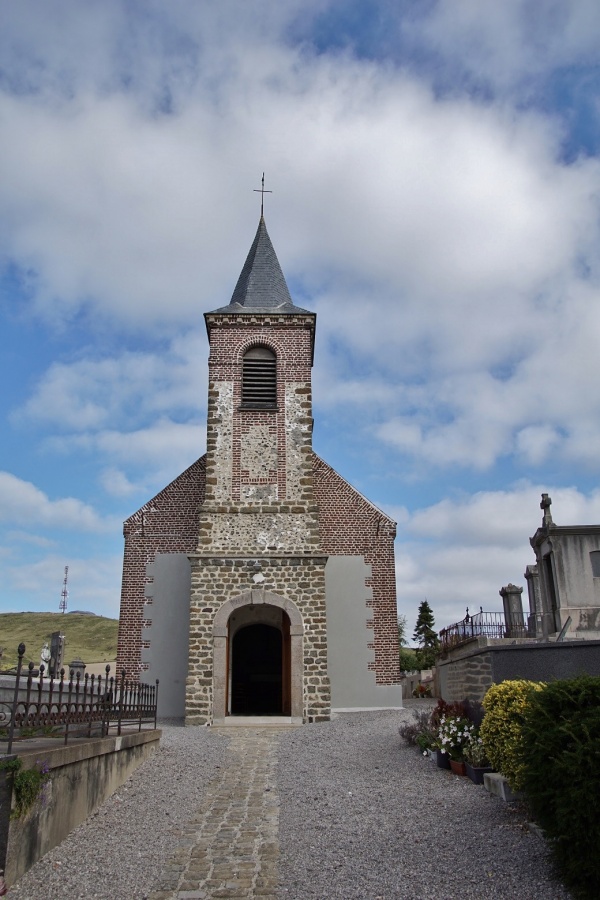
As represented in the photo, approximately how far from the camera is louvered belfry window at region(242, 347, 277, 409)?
19.5 meters

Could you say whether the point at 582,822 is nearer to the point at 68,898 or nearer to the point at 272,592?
the point at 68,898

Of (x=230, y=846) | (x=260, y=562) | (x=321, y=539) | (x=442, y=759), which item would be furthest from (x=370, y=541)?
(x=230, y=846)

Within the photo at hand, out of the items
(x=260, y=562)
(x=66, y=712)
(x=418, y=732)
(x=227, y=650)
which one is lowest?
(x=418, y=732)

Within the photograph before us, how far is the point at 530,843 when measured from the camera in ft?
19.7

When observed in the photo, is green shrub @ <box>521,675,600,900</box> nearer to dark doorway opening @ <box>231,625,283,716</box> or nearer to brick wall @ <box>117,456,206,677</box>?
brick wall @ <box>117,456,206,677</box>

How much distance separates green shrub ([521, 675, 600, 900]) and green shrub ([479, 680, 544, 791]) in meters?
1.75

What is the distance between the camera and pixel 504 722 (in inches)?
305

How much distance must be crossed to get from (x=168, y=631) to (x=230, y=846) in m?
13.6

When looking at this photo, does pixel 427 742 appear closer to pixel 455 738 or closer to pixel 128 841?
pixel 455 738

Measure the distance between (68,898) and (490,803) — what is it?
14.3 feet

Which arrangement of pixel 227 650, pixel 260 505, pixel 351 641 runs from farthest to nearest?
pixel 351 641 < pixel 260 505 < pixel 227 650

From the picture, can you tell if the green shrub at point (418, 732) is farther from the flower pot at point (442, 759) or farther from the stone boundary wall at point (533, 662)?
the stone boundary wall at point (533, 662)

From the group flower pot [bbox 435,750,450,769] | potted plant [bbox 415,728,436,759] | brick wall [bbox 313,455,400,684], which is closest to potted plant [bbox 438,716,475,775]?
flower pot [bbox 435,750,450,769]

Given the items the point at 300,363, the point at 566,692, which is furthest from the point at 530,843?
the point at 300,363
